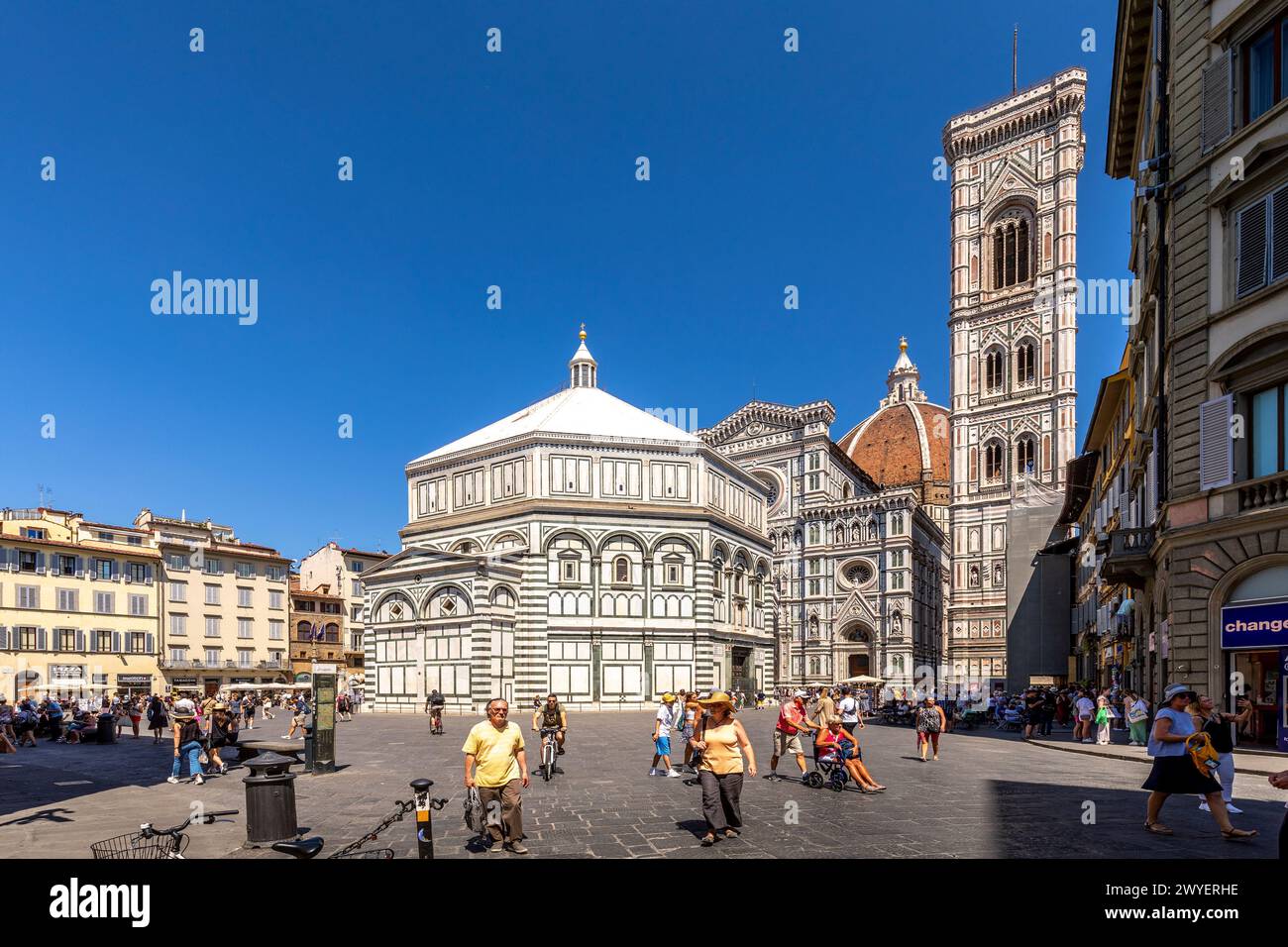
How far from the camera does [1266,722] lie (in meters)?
19.7

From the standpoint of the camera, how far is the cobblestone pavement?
10.1m

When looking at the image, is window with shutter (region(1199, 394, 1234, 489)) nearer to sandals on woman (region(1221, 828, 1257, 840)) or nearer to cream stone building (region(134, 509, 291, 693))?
sandals on woman (region(1221, 828, 1257, 840))

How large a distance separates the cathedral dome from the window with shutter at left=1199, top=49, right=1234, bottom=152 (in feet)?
294

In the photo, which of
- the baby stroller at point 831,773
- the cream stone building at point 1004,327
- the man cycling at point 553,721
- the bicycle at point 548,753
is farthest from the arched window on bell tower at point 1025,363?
the bicycle at point 548,753

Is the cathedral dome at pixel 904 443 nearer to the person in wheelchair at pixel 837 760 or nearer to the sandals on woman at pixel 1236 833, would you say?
the person in wheelchair at pixel 837 760

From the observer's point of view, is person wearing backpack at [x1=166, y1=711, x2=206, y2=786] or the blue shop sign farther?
the blue shop sign

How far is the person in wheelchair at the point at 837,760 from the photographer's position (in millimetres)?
14670

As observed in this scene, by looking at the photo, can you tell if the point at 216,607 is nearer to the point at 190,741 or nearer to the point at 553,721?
the point at 190,741

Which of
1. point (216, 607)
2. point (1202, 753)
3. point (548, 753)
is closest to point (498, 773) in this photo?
point (548, 753)

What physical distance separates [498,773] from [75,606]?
57620 mm

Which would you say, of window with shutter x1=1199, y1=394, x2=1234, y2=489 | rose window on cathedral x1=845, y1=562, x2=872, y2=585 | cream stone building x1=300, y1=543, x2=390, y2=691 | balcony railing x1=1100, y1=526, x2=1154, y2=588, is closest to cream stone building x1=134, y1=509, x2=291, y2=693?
cream stone building x1=300, y1=543, x2=390, y2=691

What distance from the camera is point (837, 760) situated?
1479 centimetres

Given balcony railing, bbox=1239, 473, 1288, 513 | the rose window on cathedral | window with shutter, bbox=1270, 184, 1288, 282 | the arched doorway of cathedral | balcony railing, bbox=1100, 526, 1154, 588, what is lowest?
the arched doorway of cathedral

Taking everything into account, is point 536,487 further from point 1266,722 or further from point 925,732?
point 1266,722
